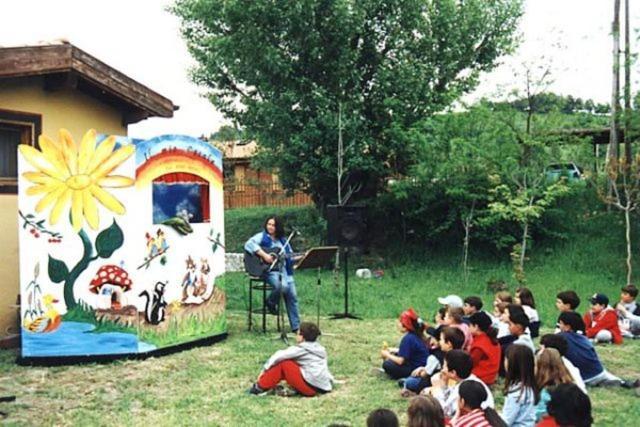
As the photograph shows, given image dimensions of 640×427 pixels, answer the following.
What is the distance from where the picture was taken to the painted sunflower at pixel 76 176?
306 inches

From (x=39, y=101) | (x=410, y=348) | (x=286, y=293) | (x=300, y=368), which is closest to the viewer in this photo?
(x=300, y=368)

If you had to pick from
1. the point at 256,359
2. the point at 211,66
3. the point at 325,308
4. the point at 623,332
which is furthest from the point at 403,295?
the point at 211,66

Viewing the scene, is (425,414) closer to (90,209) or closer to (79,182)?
(90,209)

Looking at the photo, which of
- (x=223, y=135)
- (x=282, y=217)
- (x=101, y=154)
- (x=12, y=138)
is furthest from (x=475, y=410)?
(x=223, y=135)

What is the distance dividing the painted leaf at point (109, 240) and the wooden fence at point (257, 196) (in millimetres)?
17040

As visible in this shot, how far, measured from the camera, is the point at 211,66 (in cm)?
1858

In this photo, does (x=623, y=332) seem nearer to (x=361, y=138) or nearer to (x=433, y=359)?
(x=433, y=359)

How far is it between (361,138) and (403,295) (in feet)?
16.6

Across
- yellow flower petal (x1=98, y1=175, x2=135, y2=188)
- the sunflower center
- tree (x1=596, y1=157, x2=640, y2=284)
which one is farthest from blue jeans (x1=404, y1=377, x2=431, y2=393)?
tree (x1=596, y1=157, x2=640, y2=284)

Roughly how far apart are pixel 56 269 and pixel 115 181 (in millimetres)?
1174

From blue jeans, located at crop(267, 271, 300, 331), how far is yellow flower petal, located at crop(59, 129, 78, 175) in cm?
304

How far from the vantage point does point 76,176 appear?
7875mm

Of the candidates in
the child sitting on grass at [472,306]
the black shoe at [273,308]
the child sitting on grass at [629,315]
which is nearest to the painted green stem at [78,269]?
the black shoe at [273,308]

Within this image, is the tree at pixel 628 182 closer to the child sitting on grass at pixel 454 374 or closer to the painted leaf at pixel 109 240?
the painted leaf at pixel 109 240
